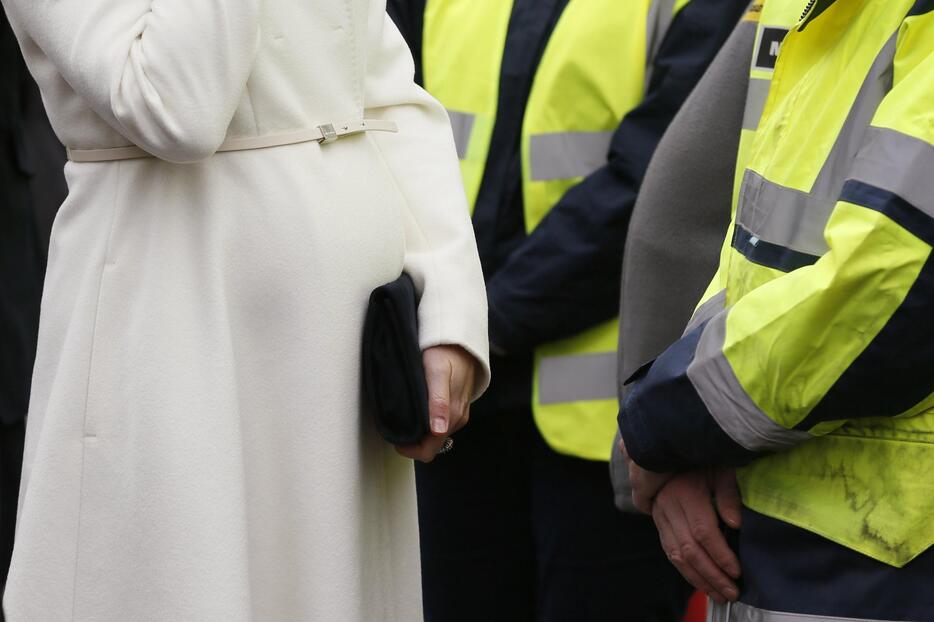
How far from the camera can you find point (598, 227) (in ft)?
9.02

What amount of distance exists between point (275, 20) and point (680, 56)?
1.12 metres

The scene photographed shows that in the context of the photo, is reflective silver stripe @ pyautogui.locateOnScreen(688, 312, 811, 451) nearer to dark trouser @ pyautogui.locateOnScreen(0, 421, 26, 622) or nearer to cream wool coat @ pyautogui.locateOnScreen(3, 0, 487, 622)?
cream wool coat @ pyautogui.locateOnScreen(3, 0, 487, 622)

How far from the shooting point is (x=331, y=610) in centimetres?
186

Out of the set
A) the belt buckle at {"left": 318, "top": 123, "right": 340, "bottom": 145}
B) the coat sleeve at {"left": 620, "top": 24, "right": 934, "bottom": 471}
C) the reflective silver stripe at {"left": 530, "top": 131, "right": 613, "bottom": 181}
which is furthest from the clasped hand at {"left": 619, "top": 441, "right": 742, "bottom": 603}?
the reflective silver stripe at {"left": 530, "top": 131, "right": 613, "bottom": 181}

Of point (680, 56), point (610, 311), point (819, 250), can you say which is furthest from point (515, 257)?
point (819, 250)

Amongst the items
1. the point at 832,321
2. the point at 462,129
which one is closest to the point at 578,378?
the point at 462,129

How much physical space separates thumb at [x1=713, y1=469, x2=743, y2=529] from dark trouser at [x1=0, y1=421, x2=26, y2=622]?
275 cm

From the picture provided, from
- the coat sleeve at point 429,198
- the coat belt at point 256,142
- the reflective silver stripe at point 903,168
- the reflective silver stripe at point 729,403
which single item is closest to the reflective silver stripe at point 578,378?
the coat sleeve at point 429,198

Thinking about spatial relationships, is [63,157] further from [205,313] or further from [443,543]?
[205,313]

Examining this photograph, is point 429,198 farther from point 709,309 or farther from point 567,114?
point 567,114

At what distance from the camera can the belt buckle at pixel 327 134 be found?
6.14ft

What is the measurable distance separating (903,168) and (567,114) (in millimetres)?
1476

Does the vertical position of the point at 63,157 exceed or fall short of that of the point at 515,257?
it falls short

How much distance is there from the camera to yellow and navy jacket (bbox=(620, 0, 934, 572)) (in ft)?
4.53
